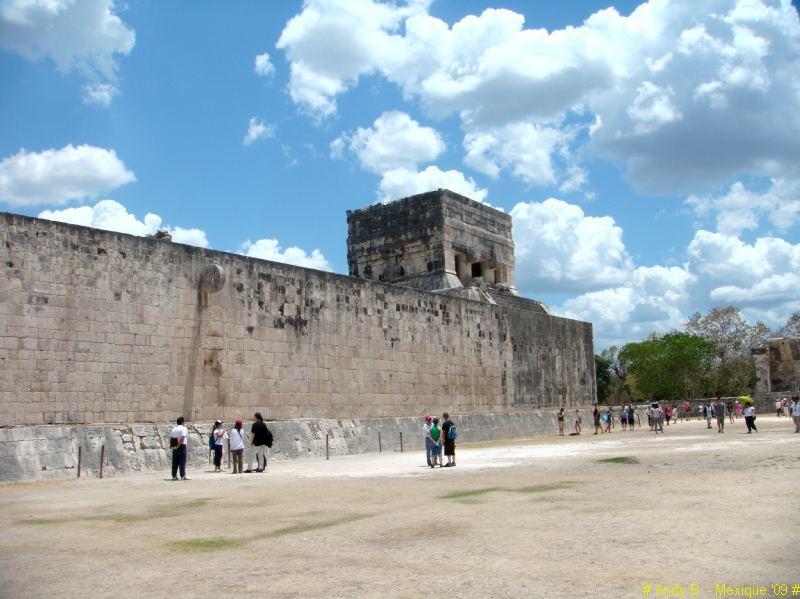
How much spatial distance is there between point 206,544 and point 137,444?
7.95 m

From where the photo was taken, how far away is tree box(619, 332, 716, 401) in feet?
156

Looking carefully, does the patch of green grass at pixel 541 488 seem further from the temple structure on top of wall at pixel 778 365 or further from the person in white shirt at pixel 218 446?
the temple structure on top of wall at pixel 778 365

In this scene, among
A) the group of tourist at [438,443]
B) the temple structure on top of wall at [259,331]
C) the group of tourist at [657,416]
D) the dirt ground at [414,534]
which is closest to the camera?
the dirt ground at [414,534]

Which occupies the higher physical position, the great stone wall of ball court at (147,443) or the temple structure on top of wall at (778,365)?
the temple structure on top of wall at (778,365)

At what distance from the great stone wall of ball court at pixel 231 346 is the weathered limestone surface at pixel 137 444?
35 mm

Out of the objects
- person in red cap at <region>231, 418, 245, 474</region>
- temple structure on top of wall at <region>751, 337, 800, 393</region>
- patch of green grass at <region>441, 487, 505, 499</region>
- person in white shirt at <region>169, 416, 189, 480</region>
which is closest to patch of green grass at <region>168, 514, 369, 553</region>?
patch of green grass at <region>441, 487, 505, 499</region>

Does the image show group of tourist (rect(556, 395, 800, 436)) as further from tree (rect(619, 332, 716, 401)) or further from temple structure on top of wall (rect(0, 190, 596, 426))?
tree (rect(619, 332, 716, 401))

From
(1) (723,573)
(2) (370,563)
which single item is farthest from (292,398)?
(1) (723,573)

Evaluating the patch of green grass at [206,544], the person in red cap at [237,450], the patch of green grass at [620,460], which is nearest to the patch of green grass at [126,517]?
the patch of green grass at [206,544]

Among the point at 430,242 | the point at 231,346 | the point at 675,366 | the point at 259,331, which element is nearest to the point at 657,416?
the point at 430,242

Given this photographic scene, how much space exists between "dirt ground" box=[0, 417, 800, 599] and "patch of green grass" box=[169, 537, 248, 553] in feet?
0.09

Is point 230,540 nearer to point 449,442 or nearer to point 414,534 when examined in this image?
point 414,534

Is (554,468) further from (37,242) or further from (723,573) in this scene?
(37,242)

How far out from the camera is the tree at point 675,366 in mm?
47688
